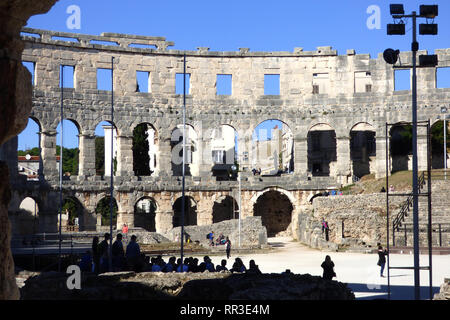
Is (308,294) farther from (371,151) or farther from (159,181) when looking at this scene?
(371,151)

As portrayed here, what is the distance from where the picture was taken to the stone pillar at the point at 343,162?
4219cm

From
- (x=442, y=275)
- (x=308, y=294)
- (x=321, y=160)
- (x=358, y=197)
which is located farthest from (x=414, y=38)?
(x=321, y=160)

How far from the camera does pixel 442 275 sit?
20.4 meters

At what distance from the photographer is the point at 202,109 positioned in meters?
42.4

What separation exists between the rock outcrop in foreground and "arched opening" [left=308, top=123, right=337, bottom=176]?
3687cm

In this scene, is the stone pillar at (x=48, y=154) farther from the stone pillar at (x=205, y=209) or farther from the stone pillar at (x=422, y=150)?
the stone pillar at (x=422, y=150)

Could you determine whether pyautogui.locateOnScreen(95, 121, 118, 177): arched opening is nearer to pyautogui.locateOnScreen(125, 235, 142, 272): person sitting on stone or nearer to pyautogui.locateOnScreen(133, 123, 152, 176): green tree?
pyautogui.locateOnScreen(133, 123, 152, 176): green tree

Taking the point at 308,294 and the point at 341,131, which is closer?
the point at 308,294

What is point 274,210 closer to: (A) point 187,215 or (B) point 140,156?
(A) point 187,215

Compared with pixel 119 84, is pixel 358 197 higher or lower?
lower

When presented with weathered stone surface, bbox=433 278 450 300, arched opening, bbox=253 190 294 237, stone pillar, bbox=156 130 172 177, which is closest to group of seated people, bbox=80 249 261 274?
weathered stone surface, bbox=433 278 450 300

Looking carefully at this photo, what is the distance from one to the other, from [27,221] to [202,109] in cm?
1640

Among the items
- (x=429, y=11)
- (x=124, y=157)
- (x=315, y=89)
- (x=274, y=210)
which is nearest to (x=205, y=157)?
(x=124, y=157)

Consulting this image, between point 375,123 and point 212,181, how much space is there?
12.0 meters
